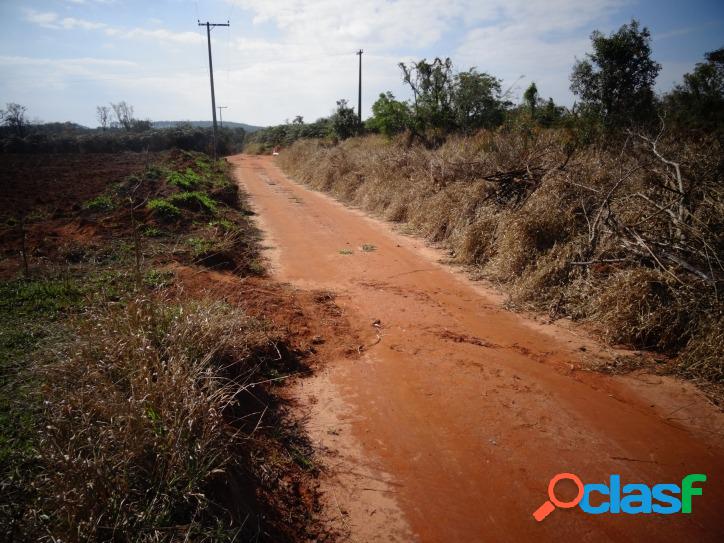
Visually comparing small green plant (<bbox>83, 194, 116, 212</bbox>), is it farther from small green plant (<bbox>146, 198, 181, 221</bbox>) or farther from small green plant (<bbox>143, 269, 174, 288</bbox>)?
small green plant (<bbox>143, 269, 174, 288</bbox>)

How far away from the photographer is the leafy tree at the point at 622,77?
11984mm

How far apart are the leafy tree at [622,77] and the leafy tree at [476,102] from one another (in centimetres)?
371

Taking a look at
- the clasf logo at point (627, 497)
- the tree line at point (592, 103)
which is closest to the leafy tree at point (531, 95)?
the tree line at point (592, 103)

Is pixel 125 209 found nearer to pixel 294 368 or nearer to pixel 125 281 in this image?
pixel 125 281

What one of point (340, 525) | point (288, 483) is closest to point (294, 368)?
point (288, 483)

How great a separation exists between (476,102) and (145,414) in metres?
16.7

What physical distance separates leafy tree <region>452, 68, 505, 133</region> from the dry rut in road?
41.9 ft

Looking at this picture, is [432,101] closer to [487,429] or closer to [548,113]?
[548,113]

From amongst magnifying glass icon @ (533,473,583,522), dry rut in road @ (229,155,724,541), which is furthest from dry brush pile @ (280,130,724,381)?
magnifying glass icon @ (533,473,583,522)

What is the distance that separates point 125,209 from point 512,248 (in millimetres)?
8543

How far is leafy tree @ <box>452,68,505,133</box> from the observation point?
52.0ft

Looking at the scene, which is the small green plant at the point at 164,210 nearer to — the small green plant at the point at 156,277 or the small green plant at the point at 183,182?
the small green plant at the point at 183,182

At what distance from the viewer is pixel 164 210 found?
909 centimetres

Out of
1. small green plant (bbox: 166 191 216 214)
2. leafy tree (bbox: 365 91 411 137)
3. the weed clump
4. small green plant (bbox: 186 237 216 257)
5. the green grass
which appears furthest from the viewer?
leafy tree (bbox: 365 91 411 137)
